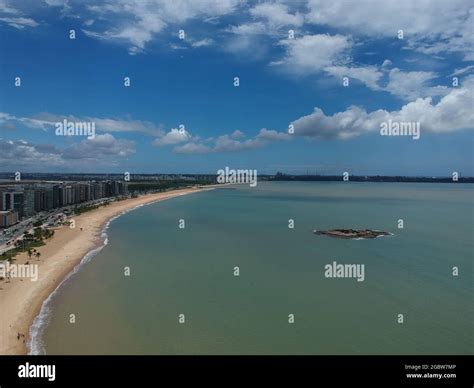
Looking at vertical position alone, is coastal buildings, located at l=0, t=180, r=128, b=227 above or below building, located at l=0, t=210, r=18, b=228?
above

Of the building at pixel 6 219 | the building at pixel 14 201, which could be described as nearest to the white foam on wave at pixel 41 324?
the building at pixel 6 219

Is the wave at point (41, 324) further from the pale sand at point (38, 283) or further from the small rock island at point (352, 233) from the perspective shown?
the small rock island at point (352, 233)

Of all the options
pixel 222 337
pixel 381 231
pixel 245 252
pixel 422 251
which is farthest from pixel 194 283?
pixel 381 231

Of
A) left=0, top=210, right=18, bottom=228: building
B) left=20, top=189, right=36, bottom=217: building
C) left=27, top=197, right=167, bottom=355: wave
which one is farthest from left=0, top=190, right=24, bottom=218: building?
left=27, top=197, right=167, bottom=355: wave

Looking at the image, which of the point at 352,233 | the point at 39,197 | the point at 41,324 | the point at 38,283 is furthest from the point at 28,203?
the point at 352,233

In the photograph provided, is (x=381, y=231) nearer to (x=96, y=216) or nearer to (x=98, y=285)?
(x=98, y=285)

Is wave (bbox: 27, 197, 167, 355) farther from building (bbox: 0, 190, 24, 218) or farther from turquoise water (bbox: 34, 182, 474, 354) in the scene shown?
building (bbox: 0, 190, 24, 218)
